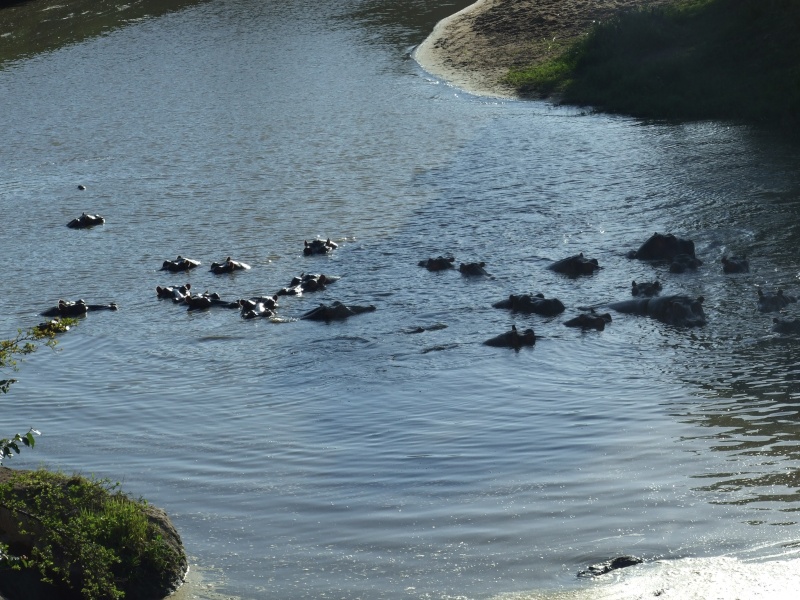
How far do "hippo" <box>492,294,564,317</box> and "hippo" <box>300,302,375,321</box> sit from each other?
2520 millimetres

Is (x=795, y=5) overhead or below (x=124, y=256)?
overhead

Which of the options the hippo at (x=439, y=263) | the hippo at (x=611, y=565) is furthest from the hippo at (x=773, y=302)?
the hippo at (x=611, y=565)

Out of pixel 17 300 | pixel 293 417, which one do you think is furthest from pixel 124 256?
pixel 293 417

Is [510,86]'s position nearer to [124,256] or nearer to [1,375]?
[124,256]

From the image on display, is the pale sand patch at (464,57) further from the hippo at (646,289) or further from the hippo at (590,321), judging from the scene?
the hippo at (590,321)

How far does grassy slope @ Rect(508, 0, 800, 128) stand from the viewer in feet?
105

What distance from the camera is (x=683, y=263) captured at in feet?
66.7

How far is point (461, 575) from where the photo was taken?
10.5m

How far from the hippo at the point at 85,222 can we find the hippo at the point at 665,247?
1340cm

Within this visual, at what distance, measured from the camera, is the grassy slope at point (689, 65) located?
105 feet

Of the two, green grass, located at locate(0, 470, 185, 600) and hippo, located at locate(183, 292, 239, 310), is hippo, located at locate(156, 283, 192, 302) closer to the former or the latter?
hippo, located at locate(183, 292, 239, 310)

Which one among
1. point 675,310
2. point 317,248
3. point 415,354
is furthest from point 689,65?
point 415,354

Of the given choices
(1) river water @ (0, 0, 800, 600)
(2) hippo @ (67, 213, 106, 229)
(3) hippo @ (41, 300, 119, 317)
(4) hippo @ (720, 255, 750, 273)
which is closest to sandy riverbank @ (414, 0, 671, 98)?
(1) river water @ (0, 0, 800, 600)

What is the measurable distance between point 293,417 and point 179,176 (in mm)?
18479
